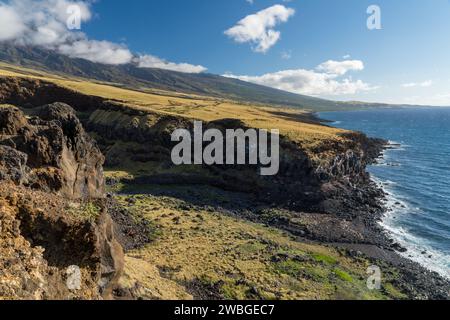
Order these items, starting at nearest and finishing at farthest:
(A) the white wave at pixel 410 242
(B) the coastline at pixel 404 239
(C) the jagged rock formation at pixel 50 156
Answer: (C) the jagged rock formation at pixel 50 156 < (A) the white wave at pixel 410 242 < (B) the coastline at pixel 404 239

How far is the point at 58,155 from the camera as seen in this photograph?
3925cm

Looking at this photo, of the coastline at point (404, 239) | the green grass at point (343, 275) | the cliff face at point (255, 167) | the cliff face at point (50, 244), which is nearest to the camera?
the cliff face at point (50, 244)

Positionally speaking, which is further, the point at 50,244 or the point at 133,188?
the point at 133,188

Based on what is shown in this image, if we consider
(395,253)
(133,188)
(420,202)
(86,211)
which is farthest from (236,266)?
(420,202)

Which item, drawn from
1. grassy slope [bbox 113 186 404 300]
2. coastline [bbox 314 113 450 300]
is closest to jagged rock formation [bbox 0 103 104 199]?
grassy slope [bbox 113 186 404 300]

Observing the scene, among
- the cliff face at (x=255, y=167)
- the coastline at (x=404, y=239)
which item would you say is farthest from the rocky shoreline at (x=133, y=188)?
the coastline at (x=404, y=239)

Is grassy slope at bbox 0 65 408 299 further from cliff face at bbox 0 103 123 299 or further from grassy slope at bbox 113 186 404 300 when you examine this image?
A: cliff face at bbox 0 103 123 299

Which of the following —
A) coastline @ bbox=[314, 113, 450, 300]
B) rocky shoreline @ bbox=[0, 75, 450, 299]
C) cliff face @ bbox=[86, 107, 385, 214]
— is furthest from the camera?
cliff face @ bbox=[86, 107, 385, 214]

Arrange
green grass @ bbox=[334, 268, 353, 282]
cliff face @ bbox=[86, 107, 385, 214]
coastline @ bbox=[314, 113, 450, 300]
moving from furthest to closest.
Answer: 1. cliff face @ bbox=[86, 107, 385, 214]
2. coastline @ bbox=[314, 113, 450, 300]
3. green grass @ bbox=[334, 268, 353, 282]

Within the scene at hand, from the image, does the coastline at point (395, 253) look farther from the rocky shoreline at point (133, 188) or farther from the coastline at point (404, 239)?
the rocky shoreline at point (133, 188)

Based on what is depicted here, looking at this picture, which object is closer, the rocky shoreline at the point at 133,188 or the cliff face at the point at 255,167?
the rocky shoreline at the point at 133,188

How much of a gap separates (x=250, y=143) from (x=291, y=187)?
17214mm

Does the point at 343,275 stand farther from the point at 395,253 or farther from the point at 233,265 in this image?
the point at 395,253
